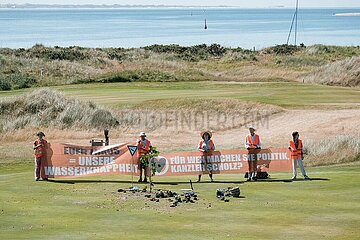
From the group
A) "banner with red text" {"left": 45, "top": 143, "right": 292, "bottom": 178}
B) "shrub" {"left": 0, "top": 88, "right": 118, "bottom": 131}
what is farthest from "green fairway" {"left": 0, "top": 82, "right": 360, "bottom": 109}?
"banner with red text" {"left": 45, "top": 143, "right": 292, "bottom": 178}

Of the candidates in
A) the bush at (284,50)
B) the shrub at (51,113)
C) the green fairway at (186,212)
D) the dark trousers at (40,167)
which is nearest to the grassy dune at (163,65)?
the bush at (284,50)

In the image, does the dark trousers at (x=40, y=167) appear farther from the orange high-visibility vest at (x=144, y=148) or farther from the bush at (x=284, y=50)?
the bush at (x=284, y=50)

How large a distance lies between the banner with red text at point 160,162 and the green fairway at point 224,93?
21189 millimetres

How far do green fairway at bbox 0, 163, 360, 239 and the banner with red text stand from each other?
4.46 ft

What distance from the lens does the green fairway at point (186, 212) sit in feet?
52.5

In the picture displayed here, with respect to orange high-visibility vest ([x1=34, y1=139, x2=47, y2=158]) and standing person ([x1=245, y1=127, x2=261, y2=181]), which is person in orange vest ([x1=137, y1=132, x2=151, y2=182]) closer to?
orange high-visibility vest ([x1=34, y1=139, x2=47, y2=158])

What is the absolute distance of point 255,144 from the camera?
980 inches

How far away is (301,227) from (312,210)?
178 centimetres

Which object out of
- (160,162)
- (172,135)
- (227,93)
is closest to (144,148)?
(160,162)

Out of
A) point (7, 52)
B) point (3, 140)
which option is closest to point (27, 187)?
point (3, 140)

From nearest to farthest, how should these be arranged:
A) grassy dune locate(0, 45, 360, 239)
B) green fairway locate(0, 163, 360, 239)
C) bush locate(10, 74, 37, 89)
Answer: green fairway locate(0, 163, 360, 239)
grassy dune locate(0, 45, 360, 239)
bush locate(10, 74, 37, 89)

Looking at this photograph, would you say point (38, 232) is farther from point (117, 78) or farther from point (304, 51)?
point (304, 51)

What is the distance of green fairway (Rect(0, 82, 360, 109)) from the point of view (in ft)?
155

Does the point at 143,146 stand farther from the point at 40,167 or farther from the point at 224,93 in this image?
the point at 224,93
